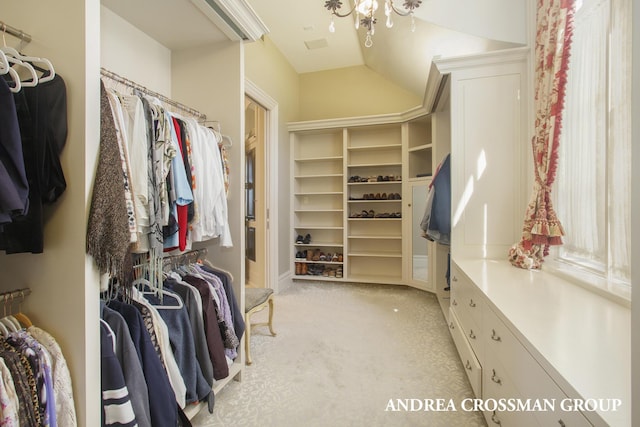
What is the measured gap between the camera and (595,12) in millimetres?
1603

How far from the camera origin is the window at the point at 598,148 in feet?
4.47

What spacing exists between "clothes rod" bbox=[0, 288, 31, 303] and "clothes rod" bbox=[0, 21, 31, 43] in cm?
86

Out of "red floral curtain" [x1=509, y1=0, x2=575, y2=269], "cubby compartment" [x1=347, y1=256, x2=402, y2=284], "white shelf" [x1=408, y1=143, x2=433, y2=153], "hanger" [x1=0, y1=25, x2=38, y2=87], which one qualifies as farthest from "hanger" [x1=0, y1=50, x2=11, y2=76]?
"cubby compartment" [x1=347, y1=256, x2=402, y2=284]

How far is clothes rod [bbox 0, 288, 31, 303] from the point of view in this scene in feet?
3.06

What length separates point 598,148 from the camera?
1563 mm

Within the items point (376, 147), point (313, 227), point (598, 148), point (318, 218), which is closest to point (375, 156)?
point (376, 147)

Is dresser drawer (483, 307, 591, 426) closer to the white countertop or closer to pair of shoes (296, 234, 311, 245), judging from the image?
the white countertop

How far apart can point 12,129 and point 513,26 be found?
3.19 metres

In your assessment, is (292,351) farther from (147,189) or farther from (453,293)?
(147,189)

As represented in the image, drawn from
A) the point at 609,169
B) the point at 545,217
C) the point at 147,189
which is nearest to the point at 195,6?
the point at 147,189

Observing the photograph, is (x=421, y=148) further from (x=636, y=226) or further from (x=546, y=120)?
(x=636, y=226)

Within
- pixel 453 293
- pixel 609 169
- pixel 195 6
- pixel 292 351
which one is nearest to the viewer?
pixel 609 169

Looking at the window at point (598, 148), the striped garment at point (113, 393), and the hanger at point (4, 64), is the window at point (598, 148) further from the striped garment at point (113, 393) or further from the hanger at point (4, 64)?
the hanger at point (4, 64)

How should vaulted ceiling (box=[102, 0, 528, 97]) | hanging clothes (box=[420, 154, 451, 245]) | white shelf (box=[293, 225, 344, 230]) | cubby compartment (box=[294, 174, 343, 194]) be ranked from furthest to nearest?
cubby compartment (box=[294, 174, 343, 194]), white shelf (box=[293, 225, 344, 230]), hanging clothes (box=[420, 154, 451, 245]), vaulted ceiling (box=[102, 0, 528, 97])
